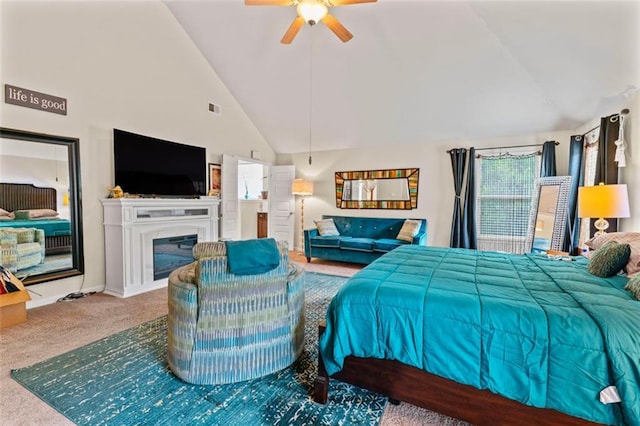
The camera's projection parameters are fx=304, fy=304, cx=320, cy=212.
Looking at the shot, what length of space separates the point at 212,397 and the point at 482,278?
1.94m

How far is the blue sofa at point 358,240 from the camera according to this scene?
5223mm

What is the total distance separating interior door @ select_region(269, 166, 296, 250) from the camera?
275 inches

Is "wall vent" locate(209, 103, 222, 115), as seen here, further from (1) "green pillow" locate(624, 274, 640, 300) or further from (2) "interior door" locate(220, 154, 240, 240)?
(1) "green pillow" locate(624, 274, 640, 300)

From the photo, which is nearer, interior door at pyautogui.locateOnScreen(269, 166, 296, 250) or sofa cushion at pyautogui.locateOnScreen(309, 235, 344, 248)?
sofa cushion at pyautogui.locateOnScreen(309, 235, 344, 248)

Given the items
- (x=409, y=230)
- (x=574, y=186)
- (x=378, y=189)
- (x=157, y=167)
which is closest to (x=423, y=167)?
(x=378, y=189)

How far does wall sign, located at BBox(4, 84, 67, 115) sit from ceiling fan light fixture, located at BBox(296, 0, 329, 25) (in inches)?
117

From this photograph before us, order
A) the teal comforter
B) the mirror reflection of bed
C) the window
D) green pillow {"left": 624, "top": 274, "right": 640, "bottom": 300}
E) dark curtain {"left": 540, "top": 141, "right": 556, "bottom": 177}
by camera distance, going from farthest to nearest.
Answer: the window < dark curtain {"left": 540, "top": 141, "right": 556, "bottom": 177} < the mirror reflection of bed < green pillow {"left": 624, "top": 274, "right": 640, "bottom": 300} < the teal comforter

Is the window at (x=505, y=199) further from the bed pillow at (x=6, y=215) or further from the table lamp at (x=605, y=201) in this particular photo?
the bed pillow at (x=6, y=215)

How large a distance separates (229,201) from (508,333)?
202 inches

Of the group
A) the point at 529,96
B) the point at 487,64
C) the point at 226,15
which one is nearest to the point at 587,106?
the point at 529,96

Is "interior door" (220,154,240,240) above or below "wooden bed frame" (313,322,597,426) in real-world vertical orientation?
above

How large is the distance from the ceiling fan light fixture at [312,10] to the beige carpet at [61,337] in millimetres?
3156

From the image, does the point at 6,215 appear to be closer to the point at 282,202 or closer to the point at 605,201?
the point at 282,202

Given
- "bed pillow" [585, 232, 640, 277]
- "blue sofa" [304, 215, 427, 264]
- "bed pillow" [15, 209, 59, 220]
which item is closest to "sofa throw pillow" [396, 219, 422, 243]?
"blue sofa" [304, 215, 427, 264]
